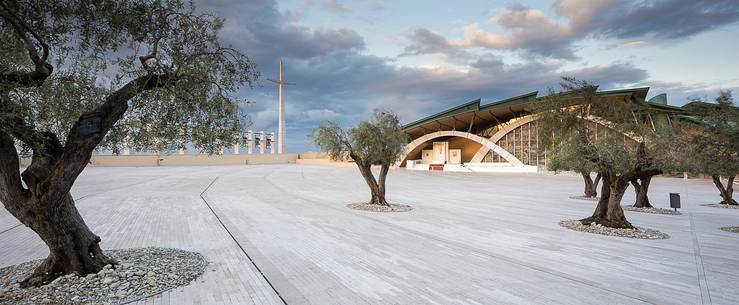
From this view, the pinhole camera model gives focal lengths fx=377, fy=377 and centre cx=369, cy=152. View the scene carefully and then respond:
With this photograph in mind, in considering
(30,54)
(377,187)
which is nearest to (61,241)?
(30,54)

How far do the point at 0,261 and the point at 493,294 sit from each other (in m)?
12.4

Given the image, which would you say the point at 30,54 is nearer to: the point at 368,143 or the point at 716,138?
the point at 368,143

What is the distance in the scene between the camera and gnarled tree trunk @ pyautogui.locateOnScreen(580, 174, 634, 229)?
1455 centimetres

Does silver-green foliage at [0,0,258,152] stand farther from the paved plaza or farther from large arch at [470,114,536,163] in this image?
large arch at [470,114,536,163]

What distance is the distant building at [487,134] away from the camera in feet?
218

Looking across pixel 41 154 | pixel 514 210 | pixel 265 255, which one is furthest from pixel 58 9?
pixel 514 210

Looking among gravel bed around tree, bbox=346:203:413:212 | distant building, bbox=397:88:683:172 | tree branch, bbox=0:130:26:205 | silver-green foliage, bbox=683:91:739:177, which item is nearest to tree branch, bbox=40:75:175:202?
tree branch, bbox=0:130:26:205

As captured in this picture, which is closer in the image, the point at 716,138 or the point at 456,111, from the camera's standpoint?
the point at 716,138

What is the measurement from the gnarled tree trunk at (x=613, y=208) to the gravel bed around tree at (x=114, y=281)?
14.5 metres

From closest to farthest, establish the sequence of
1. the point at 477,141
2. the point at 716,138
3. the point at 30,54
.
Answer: the point at 30,54
the point at 716,138
the point at 477,141

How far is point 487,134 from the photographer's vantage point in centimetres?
7888

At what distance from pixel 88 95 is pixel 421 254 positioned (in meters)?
9.05

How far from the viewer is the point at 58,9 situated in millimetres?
7422

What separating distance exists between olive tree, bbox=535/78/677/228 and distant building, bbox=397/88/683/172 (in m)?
46.5
